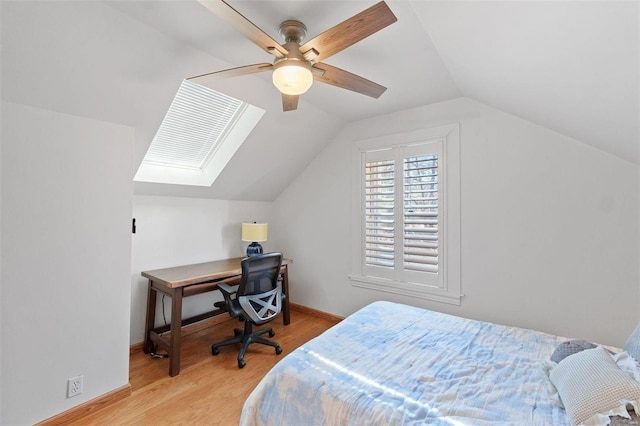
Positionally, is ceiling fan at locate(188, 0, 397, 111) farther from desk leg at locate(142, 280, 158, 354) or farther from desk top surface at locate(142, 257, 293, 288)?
desk leg at locate(142, 280, 158, 354)

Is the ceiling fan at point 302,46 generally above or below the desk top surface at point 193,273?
above

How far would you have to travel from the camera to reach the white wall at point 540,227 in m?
2.13

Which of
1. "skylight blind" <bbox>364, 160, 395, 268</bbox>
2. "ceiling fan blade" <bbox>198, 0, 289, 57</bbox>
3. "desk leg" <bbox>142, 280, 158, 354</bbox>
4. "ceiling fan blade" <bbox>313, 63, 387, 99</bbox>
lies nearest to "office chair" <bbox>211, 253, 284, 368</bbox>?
"desk leg" <bbox>142, 280, 158, 354</bbox>

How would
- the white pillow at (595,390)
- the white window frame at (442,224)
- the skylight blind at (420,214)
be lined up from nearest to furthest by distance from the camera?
the white pillow at (595,390)
the white window frame at (442,224)
the skylight blind at (420,214)

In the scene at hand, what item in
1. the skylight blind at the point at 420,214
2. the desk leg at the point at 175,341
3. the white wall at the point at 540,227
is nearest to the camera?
the white wall at the point at 540,227

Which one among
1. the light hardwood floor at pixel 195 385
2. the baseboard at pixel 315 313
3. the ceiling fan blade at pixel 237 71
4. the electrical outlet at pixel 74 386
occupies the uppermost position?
the ceiling fan blade at pixel 237 71

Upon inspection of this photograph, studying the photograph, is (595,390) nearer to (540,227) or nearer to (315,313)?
(540,227)

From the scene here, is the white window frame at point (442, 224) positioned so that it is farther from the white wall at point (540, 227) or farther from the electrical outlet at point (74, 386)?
the electrical outlet at point (74, 386)

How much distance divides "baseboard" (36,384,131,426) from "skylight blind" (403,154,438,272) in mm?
2625

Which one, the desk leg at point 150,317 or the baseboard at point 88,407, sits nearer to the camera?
the baseboard at point 88,407

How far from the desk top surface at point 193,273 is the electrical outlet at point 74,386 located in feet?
2.61

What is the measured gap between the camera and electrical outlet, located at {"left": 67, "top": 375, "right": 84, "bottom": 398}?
1887 mm

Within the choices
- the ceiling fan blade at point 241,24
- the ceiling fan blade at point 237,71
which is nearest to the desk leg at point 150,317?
the ceiling fan blade at point 237,71

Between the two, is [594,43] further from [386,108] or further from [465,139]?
[386,108]
